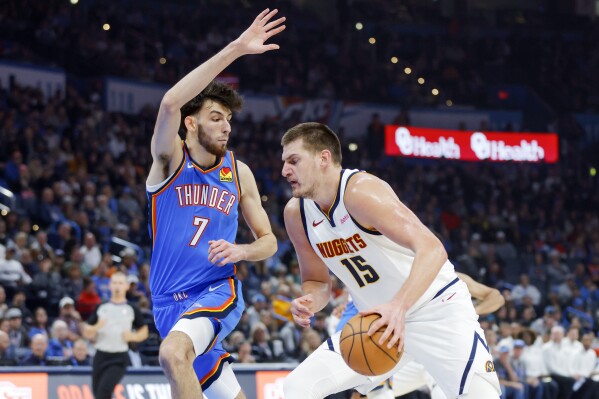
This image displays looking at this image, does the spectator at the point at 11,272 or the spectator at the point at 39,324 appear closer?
the spectator at the point at 39,324

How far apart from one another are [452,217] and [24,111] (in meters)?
11.5

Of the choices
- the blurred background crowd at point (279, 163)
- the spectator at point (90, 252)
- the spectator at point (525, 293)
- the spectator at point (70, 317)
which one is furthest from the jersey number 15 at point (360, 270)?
the spectator at point (525, 293)

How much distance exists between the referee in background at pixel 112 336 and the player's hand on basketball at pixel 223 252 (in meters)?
5.34

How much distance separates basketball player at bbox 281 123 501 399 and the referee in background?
5.42 metres

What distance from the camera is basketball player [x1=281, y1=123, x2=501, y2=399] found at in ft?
18.3

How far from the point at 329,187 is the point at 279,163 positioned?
60.2 feet

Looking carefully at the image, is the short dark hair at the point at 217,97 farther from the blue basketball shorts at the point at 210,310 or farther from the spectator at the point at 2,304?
the spectator at the point at 2,304

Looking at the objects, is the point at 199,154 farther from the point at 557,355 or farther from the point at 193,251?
the point at 557,355

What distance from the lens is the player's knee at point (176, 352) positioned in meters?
5.93

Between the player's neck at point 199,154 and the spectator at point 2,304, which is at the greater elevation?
the player's neck at point 199,154

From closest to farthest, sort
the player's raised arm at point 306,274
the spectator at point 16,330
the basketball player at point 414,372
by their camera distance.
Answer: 1. the player's raised arm at point 306,274
2. the basketball player at point 414,372
3. the spectator at point 16,330

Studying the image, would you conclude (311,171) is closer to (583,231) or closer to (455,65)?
(583,231)

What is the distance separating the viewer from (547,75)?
105 ft

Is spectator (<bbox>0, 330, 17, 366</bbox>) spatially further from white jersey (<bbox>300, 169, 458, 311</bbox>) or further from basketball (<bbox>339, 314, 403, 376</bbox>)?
basketball (<bbox>339, 314, 403, 376</bbox>)
